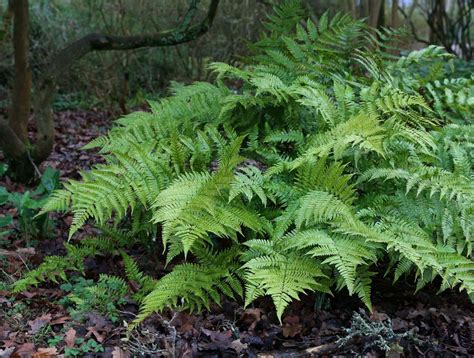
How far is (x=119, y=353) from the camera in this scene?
7.41ft

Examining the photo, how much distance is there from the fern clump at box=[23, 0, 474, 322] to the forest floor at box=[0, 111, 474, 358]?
12 centimetres

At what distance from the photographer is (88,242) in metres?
2.97

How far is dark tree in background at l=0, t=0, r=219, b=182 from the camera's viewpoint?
425 centimetres

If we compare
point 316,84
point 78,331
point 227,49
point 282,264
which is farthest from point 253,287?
point 227,49

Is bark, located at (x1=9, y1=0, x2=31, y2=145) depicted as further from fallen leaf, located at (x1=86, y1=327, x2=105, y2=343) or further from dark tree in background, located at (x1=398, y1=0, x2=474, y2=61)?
dark tree in background, located at (x1=398, y1=0, x2=474, y2=61)

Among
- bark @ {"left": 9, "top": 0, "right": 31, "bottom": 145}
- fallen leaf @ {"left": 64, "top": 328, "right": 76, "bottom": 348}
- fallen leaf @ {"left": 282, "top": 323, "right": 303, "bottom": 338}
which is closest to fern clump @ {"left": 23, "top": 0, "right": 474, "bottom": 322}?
fallen leaf @ {"left": 282, "top": 323, "right": 303, "bottom": 338}

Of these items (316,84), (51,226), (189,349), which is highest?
(316,84)

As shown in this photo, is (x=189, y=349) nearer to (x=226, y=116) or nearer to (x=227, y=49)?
(x=226, y=116)

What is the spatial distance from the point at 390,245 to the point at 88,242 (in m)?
1.69

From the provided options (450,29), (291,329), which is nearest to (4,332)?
(291,329)

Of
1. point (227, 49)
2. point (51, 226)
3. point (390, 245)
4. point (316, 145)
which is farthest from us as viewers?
point (227, 49)

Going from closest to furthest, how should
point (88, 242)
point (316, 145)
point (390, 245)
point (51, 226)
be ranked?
point (390, 245) → point (316, 145) → point (88, 242) → point (51, 226)

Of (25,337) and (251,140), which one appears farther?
(251,140)

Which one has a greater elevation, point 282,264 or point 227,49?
point 227,49
